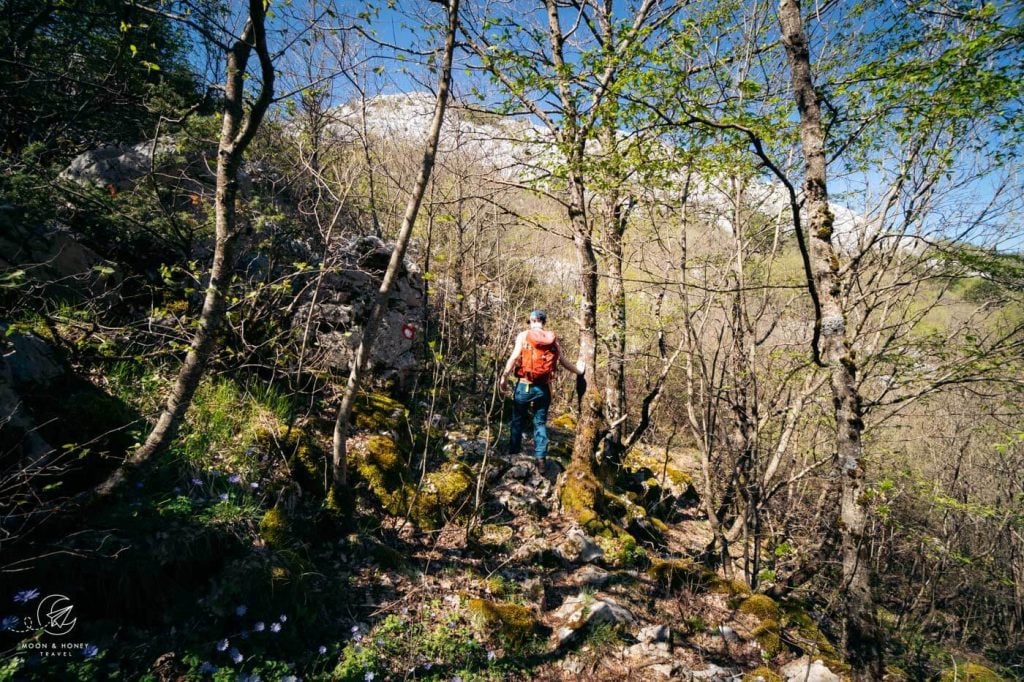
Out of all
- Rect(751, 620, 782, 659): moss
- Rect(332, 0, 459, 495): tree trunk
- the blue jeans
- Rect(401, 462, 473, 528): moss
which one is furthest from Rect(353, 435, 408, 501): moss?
Rect(751, 620, 782, 659): moss

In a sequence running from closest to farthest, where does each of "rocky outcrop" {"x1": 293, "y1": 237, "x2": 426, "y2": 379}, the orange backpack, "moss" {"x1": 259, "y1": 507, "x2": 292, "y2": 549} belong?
"moss" {"x1": 259, "y1": 507, "x2": 292, "y2": 549}, "rocky outcrop" {"x1": 293, "y1": 237, "x2": 426, "y2": 379}, the orange backpack

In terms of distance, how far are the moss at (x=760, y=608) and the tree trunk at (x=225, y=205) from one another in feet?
17.9

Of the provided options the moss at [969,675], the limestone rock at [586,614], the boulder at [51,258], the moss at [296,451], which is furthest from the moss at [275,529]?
the moss at [969,675]

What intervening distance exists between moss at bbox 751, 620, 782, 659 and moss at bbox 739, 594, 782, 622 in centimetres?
13

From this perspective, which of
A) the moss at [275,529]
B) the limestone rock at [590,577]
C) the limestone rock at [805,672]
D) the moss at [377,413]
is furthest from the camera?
the moss at [377,413]

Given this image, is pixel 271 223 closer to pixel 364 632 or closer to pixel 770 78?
pixel 364 632

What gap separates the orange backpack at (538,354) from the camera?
5.27m

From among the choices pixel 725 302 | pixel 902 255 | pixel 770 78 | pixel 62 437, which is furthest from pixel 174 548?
pixel 902 255

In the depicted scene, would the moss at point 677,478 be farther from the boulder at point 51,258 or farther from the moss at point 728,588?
the boulder at point 51,258

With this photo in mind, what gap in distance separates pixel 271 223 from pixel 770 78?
7.05 m

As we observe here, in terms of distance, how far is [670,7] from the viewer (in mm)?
A: 6125

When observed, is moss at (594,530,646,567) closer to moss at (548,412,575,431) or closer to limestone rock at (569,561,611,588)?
limestone rock at (569,561,611,588)

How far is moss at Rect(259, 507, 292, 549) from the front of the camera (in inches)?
123

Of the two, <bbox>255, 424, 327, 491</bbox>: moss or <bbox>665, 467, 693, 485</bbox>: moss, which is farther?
<bbox>665, 467, 693, 485</bbox>: moss
